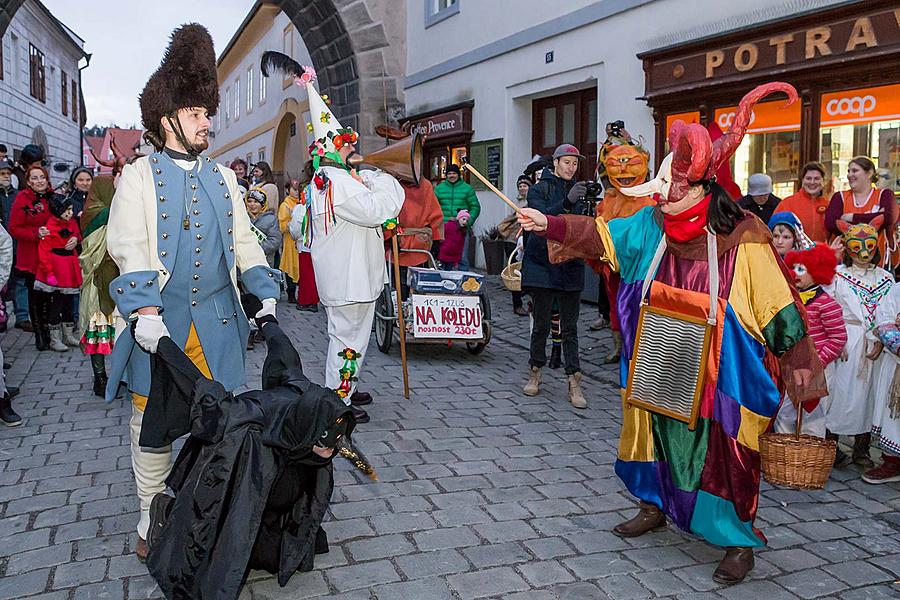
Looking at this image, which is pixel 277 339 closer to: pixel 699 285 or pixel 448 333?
pixel 699 285

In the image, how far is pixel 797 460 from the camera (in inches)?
153

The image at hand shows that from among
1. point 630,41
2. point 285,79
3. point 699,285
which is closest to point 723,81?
point 630,41

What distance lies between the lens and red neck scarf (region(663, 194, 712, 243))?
3.47 meters

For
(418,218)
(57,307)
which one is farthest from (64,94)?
(418,218)

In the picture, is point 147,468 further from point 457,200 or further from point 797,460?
point 457,200

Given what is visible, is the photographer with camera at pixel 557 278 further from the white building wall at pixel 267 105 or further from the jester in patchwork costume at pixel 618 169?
the white building wall at pixel 267 105

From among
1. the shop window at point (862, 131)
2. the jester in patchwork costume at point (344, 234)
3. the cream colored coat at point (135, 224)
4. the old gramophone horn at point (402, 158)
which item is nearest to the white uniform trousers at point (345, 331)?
the jester in patchwork costume at point (344, 234)

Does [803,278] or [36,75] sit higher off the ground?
[36,75]

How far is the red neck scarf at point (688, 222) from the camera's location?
3.47 meters

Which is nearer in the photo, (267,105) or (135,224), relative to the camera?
(135,224)

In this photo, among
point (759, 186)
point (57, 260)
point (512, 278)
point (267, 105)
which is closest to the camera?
point (759, 186)

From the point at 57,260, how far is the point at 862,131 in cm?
822

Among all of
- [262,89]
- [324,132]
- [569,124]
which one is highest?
[262,89]

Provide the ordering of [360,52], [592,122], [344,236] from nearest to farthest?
1. [344,236]
2. [592,122]
3. [360,52]
